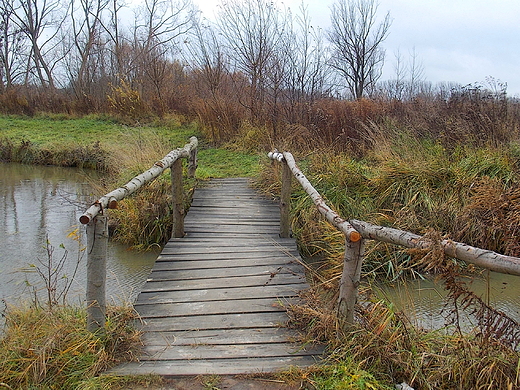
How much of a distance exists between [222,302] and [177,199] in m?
1.89

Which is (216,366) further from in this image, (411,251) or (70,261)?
(70,261)

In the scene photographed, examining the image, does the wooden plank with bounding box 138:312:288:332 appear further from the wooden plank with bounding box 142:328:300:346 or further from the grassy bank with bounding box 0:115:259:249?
the grassy bank with bounding box 0:115:259:249

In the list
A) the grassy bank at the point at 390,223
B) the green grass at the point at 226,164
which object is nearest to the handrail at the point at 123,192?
the grassy bank at the point at 390,223

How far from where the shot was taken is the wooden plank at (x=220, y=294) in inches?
137

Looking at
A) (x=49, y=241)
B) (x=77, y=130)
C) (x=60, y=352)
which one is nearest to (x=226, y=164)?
(x=49, y=241)

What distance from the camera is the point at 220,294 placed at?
358 cm

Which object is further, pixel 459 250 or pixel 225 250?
pixel 225 250

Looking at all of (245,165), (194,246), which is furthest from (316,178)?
Answer: (245,165)

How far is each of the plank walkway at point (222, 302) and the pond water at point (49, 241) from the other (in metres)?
0.54

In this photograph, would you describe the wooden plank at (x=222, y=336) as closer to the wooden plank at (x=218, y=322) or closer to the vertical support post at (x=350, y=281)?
the wooden plank at (x=218, y=322)

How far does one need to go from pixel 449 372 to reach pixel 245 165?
7.59m

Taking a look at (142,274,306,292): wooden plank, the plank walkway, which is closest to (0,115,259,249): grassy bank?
the plank walkway

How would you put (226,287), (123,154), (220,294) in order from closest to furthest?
1. (220,294)
2. (226,287)
3. (123,154)

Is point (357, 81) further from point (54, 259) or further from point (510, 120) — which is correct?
point (54, 259)
